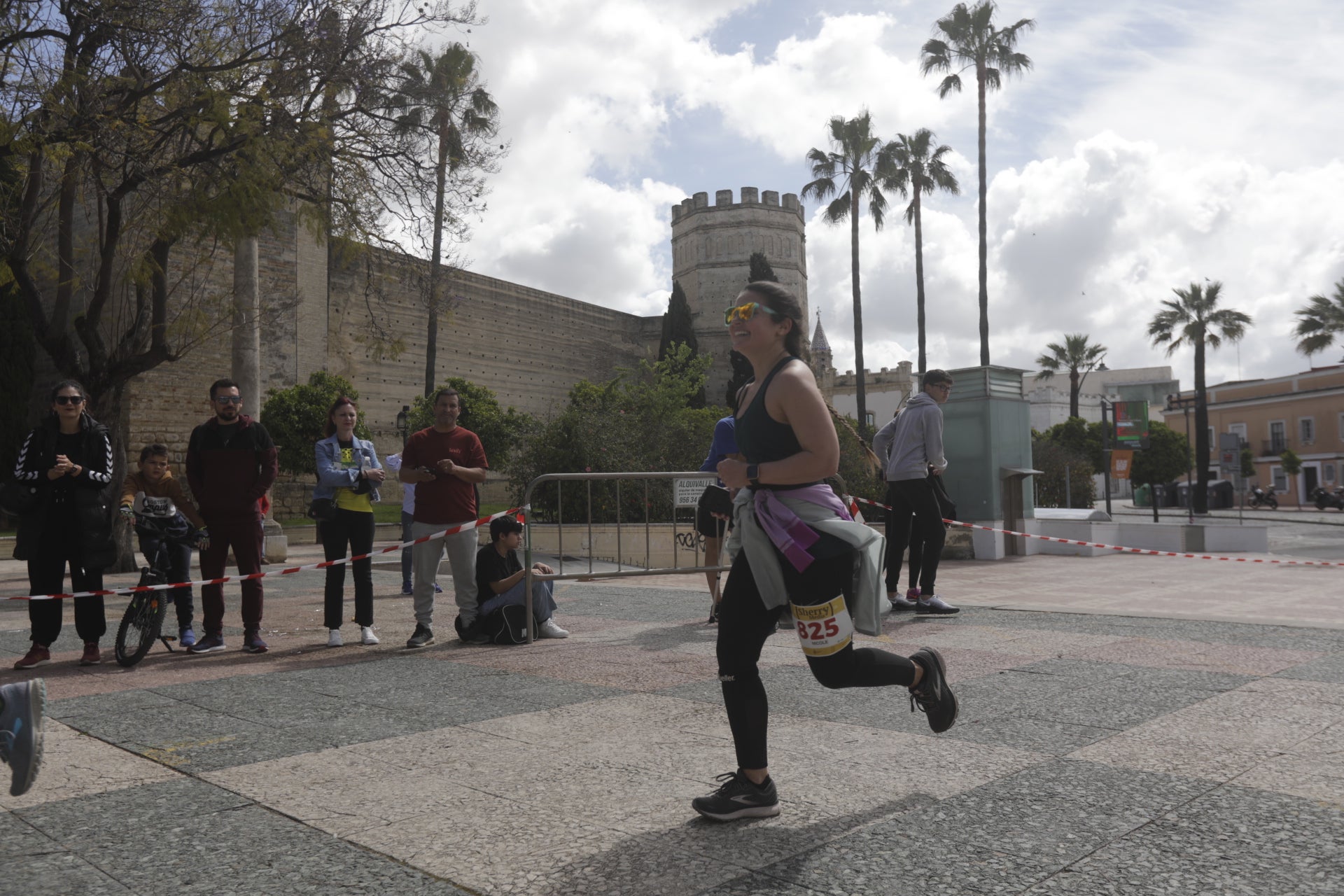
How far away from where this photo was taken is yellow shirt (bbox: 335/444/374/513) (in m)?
6.90

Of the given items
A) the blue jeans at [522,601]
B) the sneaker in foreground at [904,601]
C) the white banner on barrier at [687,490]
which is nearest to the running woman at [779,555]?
the blue jeans at [522,601]

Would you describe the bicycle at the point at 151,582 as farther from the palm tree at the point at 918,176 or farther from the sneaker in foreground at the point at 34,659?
the palm tree at the point at 918,176

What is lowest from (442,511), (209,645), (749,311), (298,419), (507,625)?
(209,645)

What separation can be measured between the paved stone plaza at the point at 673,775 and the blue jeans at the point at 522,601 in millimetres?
477

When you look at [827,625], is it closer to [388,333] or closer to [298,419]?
[388,333]

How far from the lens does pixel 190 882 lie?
2574 millimetres

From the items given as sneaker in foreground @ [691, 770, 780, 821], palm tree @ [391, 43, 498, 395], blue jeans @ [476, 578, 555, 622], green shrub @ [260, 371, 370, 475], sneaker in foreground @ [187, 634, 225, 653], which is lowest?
sneaker in foreground @ [187, 634, 225, 653]

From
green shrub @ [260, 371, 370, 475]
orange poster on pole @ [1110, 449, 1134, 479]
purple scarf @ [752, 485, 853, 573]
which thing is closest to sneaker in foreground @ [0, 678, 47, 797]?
purple scarf @ [752, 485, 853, 573]

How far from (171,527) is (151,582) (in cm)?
37

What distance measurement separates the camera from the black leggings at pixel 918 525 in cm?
769

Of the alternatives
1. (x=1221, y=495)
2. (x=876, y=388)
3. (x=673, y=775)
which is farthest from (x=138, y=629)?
(x=876, y=388)

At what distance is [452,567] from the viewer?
6.78 m

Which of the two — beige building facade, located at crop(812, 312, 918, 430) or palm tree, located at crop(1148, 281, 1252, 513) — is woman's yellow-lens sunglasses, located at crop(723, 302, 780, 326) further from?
beige building facade, located at crop(812, 312, 918, 430)

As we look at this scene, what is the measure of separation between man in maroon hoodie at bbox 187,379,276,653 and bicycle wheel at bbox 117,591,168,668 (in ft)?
1.48
